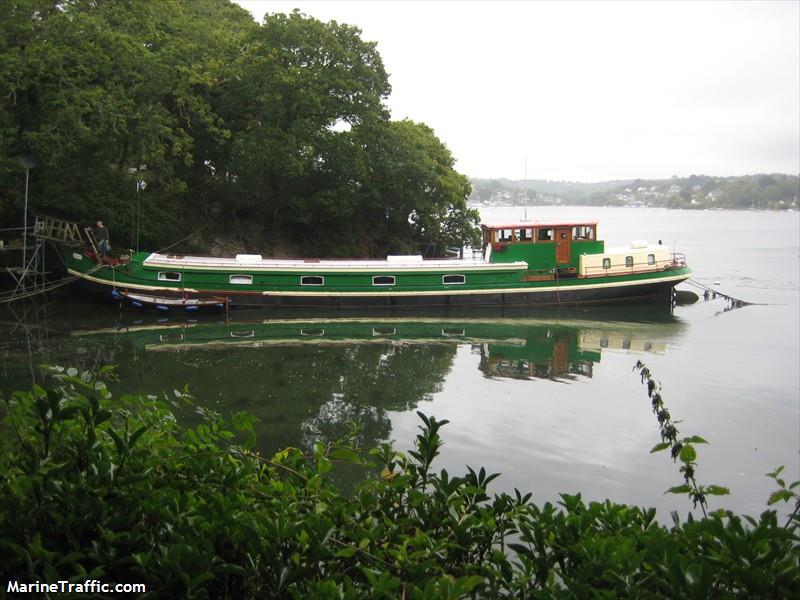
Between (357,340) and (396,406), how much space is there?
689cm

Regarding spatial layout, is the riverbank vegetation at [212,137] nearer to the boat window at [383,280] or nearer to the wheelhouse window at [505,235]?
the boat window at [383,280]

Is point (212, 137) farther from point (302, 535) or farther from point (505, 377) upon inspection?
point (302, 535)

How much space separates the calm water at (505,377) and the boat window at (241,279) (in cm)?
148

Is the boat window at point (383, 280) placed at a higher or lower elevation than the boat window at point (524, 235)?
lower

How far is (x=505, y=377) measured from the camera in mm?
16859

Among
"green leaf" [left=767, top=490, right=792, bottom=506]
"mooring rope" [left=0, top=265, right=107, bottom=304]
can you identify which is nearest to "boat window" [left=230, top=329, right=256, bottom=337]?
"mooring rope" [left=0, top=265, right=107, bottom=304]

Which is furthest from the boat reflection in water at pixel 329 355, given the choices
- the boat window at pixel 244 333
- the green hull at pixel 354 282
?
the green hull at pixel 354 282

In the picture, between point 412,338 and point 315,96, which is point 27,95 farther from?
point 412,338

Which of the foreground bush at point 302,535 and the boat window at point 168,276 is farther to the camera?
the boat window at point 168,276

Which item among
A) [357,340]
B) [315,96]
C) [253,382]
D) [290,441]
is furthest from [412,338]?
[315,96]

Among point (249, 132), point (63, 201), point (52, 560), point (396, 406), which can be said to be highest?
point (249, 132)

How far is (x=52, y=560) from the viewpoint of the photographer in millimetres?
3297

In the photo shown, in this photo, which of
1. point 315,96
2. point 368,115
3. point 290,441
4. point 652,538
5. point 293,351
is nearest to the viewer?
point 652,538

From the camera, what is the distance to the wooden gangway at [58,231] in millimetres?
23859
